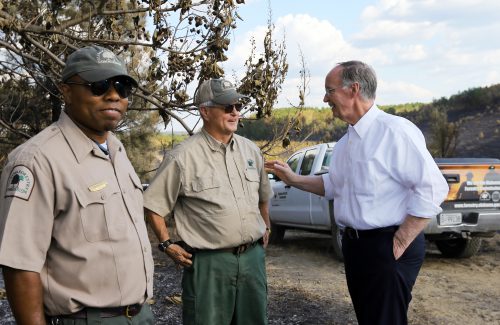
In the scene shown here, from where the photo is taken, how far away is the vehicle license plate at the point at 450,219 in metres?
7.65

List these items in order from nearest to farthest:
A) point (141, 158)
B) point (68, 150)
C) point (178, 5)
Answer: point (68, 150) → point (178, 5) → point (141, 158)

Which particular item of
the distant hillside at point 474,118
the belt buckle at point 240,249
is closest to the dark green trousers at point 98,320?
the belt buckle at point 240,249

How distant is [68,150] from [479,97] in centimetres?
3383

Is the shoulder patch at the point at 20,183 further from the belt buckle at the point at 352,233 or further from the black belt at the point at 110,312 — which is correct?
the belt buckle at the point at 352,233

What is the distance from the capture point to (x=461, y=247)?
28.9ft

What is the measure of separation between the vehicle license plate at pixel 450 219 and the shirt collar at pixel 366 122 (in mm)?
4699

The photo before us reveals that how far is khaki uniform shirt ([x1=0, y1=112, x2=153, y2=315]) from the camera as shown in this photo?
1.98 meters

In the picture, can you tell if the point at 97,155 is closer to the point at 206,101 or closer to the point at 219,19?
the point at 206,101

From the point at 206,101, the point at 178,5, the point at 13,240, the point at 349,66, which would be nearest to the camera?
the point at 13,240

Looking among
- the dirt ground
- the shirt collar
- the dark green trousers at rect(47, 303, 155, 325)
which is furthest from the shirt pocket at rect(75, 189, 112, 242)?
the dirt ground

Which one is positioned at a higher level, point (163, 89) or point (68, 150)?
point (163, 89)

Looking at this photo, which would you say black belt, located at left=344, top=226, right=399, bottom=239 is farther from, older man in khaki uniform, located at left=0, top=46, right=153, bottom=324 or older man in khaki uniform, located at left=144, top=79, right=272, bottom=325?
older man in khaki uniform, located at left=0, top=46, right=153, bottom=324

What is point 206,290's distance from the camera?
3457 millimetres

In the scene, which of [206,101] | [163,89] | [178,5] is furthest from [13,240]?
[163,89]
